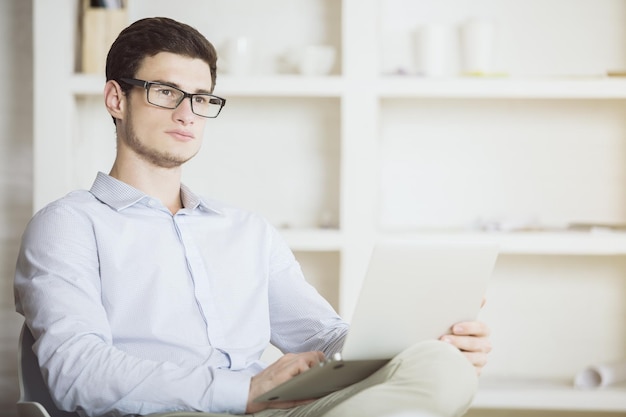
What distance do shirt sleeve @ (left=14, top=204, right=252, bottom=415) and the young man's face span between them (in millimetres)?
402

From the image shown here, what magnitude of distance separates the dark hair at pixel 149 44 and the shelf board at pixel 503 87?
1343mm

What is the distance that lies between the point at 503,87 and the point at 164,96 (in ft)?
5.45

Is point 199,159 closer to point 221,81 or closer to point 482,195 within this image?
point 221,81

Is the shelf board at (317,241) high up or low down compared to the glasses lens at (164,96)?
down

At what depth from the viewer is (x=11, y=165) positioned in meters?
3.42

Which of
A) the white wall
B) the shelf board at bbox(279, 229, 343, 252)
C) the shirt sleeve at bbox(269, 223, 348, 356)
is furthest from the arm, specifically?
the white wall

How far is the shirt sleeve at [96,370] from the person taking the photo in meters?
1.51

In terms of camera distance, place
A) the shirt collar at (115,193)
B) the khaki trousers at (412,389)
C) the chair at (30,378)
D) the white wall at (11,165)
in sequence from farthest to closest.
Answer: the white wall at (11,165) → the shirt collar at (115,193) → the chair at (30,378) → the khaki trousers at (412,389)

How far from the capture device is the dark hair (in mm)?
1939

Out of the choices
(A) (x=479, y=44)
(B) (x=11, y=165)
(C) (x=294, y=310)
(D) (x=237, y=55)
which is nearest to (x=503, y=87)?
(A) (x=479, y=44)

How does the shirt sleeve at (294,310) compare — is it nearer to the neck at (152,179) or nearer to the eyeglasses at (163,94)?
the neck at (152,179)

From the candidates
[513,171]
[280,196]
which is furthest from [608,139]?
[280,196]

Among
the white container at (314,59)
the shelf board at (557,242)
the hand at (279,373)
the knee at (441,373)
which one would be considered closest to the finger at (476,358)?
the knee at (441,373)

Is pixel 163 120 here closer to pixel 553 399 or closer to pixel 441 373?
pixel 441 373
